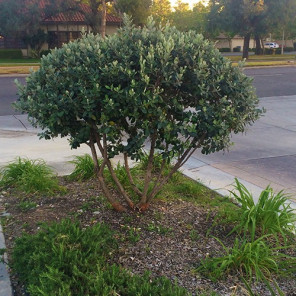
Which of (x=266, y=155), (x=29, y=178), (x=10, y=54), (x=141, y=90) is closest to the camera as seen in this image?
(x=141, y=90)

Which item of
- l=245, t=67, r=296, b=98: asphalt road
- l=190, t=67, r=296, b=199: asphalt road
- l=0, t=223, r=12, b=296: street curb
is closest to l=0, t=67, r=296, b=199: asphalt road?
l=190, t=67, r=296, b=199: asphalt road

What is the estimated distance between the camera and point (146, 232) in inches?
174

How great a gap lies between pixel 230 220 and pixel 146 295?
68.1 inches

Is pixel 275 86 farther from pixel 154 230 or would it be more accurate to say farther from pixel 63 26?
pixel 63 26

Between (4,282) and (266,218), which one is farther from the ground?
(266,218)

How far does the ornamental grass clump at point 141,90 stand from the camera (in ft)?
12.9

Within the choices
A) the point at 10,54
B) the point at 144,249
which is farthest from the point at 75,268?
the point at 10,54

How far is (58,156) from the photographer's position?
768 centimetres

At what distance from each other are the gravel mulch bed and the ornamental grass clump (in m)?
0.77

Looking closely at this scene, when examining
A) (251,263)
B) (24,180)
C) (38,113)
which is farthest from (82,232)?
(24,180)

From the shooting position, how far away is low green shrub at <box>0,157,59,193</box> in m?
5.71

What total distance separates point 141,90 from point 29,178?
8.52 feet

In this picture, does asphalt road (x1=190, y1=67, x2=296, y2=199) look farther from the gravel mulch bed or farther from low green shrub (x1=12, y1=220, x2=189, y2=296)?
low green shrub (x1=12, y1=220, x2=189, y2=296)

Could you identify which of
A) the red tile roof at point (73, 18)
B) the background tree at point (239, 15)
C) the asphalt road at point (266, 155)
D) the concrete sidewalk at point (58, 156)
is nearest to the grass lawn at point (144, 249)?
the concrete sidewalk at point (58, 156)
